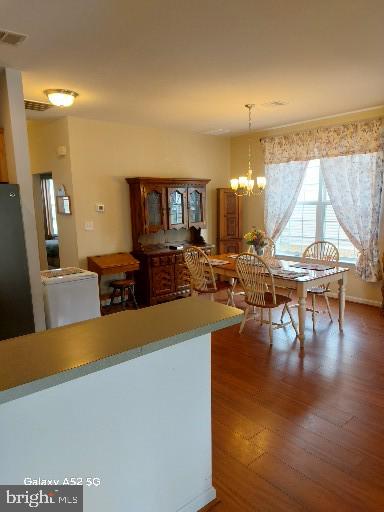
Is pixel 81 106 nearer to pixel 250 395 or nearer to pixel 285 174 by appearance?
pixel 285 174

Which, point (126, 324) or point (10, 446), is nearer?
point (10, 446)

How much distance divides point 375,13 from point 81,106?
3.04 m

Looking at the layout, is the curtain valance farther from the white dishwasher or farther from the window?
the white dishwasher

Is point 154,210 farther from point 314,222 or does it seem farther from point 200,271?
point 314,222

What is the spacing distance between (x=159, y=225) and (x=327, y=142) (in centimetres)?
263

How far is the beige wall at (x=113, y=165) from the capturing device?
15.2ft

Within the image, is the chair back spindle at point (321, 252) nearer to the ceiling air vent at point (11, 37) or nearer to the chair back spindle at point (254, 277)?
the chair back spindle at point (254, 277)

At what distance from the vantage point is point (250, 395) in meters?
2.65

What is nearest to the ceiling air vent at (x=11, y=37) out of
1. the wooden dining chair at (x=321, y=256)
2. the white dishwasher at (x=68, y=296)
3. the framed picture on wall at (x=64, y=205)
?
the white dishwasher at (x=68, y=296)

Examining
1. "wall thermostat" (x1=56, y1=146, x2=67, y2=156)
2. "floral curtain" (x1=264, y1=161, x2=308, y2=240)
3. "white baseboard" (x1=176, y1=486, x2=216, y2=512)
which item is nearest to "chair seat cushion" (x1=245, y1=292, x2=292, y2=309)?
"white baseboard" (x1=176, y1=486, x2=216, y2=512)

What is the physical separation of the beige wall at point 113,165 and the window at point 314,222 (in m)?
1.82

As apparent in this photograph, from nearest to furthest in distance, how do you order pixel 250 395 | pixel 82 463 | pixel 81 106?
pixel 82 463
pixel 250 395
pixel 81 106

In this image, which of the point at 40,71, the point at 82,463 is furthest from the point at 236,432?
the point at 40,71

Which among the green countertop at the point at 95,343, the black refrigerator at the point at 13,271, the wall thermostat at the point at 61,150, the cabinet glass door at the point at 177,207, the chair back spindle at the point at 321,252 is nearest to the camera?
the green countertop at the point at 95,343
